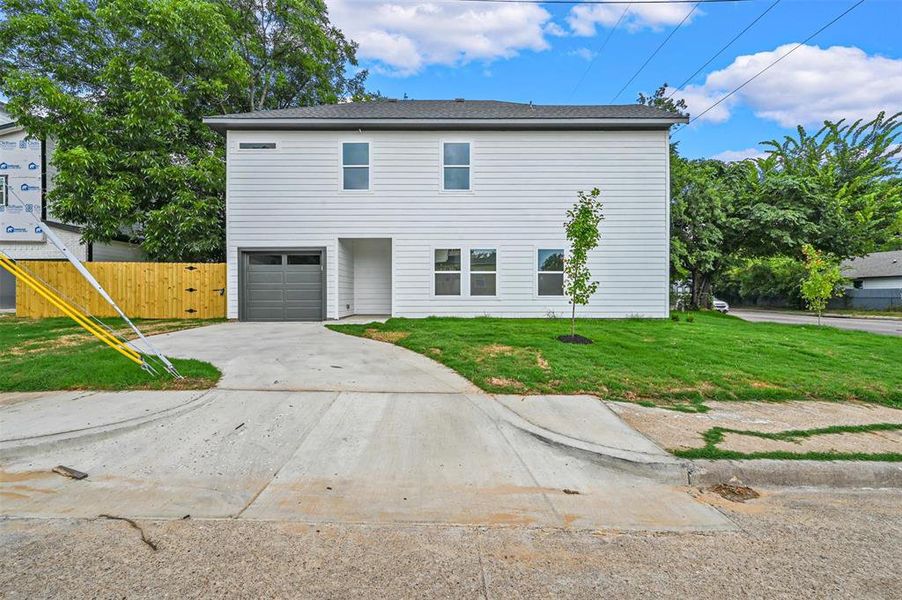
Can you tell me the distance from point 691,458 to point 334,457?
319 centimetres

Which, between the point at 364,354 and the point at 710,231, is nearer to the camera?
the point at 364,354

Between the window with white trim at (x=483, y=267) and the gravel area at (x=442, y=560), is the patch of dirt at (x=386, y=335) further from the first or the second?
the gravel area at (x=442, y=560)

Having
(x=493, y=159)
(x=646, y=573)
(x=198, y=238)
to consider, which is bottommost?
(x=646, y=573)

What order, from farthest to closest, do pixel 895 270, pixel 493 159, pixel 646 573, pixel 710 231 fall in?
pixel 895 270 → pixel 710 231 → pixel 493 159 → pixel 646 573

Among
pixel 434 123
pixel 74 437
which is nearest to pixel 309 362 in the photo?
pixel 74 437

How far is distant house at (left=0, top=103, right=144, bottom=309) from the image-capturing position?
16.2 metres

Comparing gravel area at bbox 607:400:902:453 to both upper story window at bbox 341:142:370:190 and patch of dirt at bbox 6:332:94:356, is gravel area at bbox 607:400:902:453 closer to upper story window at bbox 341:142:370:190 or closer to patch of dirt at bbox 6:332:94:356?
patch of dirt at bbox 6:332:94:356

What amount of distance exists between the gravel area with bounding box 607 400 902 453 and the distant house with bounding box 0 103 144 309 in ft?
64.7

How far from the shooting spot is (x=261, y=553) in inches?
96.6

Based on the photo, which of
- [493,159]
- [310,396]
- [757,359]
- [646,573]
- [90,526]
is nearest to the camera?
[646,573]

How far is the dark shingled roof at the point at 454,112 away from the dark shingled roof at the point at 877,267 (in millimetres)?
30113

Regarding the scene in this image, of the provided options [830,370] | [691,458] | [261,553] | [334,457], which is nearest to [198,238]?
[334,457]

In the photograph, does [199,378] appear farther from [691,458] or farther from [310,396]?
[691,458]

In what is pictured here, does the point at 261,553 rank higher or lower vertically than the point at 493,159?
lower
